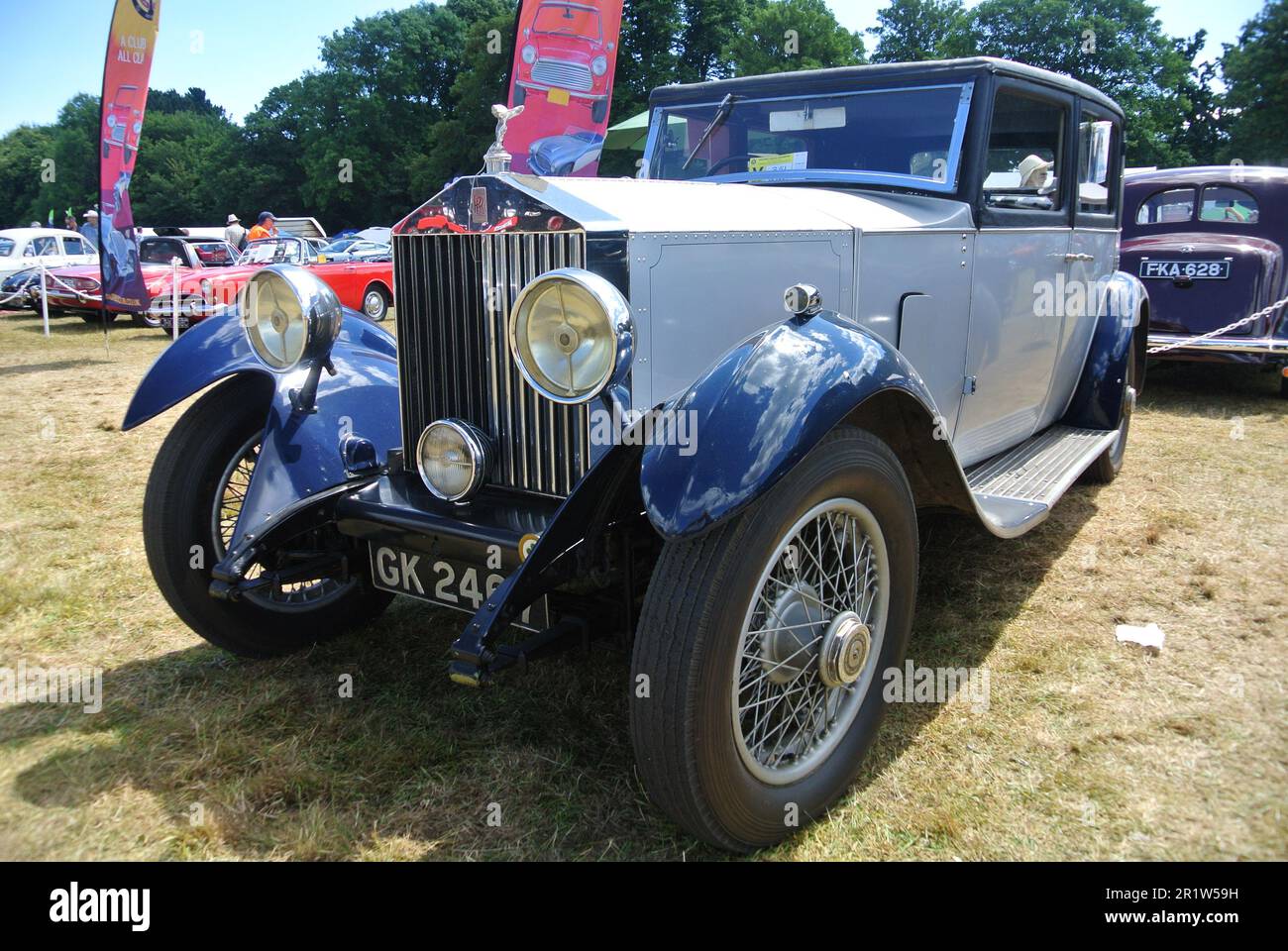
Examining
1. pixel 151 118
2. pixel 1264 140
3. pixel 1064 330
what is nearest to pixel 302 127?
pixel 151 118

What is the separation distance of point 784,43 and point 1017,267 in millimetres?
27232

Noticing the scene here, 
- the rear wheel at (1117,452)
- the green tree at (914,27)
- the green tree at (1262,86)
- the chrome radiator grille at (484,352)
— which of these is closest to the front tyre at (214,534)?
the chrome radiator grille at (484,352)

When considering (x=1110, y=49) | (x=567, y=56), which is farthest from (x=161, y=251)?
(x=1110, y=49)

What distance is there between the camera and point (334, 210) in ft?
134

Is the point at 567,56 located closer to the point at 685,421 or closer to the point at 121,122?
the point at 121,122

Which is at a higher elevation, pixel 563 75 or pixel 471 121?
pixel 471 121

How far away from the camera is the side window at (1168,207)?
7973 mm

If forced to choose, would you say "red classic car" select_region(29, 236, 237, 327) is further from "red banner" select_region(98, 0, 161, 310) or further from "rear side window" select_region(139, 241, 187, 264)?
"red banner" select_region(98, 0, 161, 310)

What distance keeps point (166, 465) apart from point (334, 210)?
41.6m

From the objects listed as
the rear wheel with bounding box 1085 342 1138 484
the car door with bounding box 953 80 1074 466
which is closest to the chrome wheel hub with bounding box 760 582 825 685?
the car door with bounding box 953 80 1074 466

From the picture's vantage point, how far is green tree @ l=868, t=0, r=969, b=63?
35.4 m

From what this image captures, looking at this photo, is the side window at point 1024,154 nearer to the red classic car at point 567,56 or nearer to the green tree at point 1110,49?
the red classic car at point 567,56

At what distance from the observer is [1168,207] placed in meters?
8.05

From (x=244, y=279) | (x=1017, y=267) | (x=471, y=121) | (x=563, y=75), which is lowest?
(x=1017, y=267)
